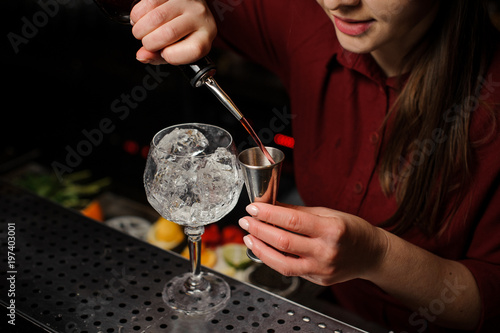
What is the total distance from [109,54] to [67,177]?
1.32m

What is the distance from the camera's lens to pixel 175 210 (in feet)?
4.29

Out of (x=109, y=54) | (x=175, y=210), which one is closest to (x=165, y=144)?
(x=175, y=210)

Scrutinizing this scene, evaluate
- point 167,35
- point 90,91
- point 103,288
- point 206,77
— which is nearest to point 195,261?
point 103,288

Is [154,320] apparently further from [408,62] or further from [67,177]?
[67,177]

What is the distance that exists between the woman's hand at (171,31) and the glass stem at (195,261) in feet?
1.47

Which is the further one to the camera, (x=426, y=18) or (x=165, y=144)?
(x=426, y=18)

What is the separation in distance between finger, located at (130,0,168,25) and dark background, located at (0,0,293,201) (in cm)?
215

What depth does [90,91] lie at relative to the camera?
4.34 m

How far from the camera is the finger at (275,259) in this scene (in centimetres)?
123

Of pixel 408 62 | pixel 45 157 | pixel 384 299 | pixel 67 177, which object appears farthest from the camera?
pixel 45 157

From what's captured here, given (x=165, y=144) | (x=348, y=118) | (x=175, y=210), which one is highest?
(x=165, y=144)

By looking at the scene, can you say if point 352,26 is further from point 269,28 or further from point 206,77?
point 269,28

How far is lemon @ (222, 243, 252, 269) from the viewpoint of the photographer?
273 centimetres

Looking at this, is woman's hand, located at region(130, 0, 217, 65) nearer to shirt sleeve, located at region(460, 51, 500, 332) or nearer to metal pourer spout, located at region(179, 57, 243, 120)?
metal pourer spout, located at region(179, 57, 243, 120)
